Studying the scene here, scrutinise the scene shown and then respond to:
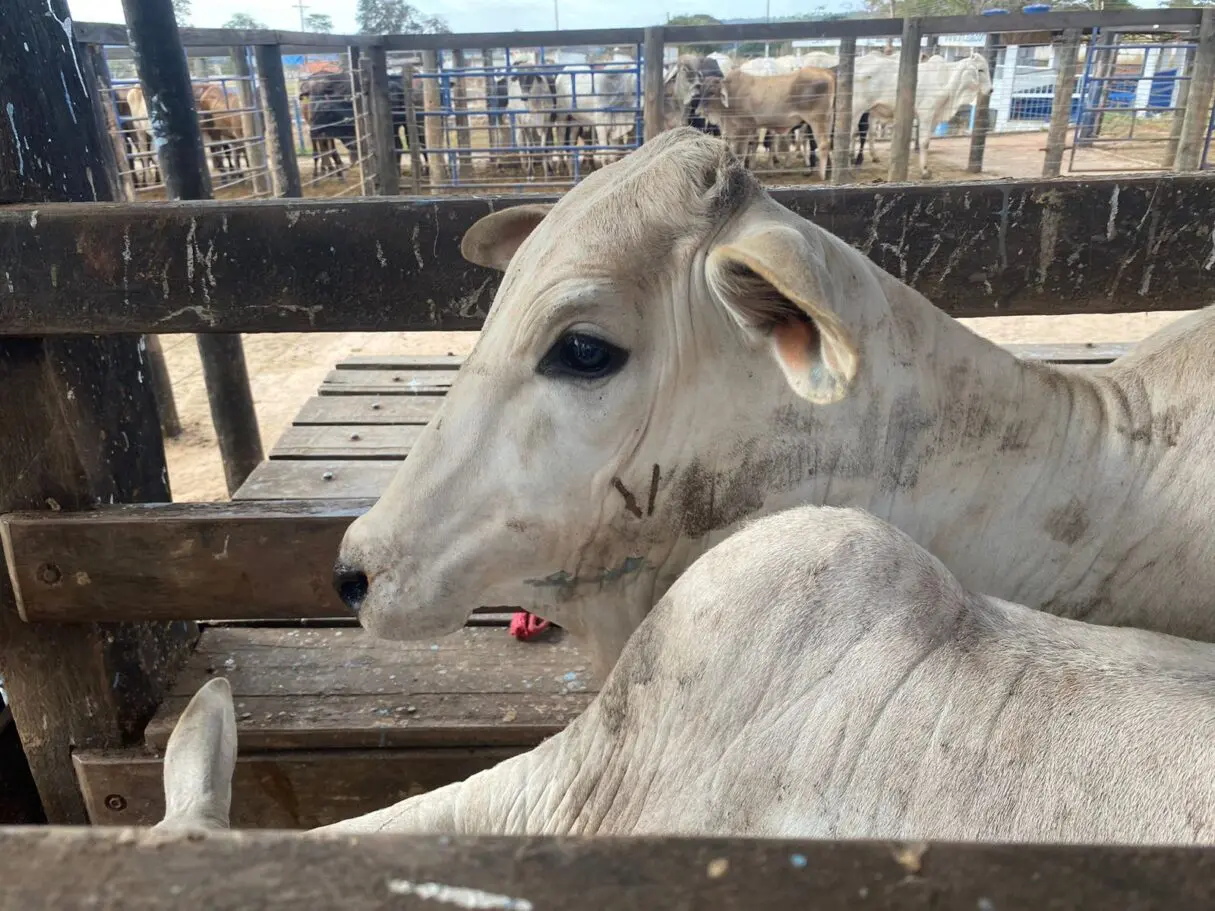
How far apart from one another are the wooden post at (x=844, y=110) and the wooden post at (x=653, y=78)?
2370 mm

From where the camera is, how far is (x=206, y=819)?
150cm

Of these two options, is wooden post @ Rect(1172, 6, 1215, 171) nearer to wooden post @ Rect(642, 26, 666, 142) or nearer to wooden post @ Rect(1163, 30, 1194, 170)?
wooden post @ Rect(1163, 30, 1194, 170)

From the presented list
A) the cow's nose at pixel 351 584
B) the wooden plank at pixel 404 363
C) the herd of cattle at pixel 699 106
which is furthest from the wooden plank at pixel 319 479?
the herd of cattle at pixel 699 106

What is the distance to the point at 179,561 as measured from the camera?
220cm

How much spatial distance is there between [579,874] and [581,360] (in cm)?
110

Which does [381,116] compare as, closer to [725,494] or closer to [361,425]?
[361,425]

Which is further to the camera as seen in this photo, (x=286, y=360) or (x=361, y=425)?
(x=286, y=360)

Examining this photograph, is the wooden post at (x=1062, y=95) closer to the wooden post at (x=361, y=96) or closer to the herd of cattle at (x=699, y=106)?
the herd of cattle at (x=699, y=106)

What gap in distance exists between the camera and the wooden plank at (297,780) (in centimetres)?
244

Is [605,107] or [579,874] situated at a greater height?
[579,874]

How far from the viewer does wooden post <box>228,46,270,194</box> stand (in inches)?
377

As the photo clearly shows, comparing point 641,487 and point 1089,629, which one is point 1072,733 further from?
point 641,487

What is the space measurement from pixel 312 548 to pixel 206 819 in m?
0.76

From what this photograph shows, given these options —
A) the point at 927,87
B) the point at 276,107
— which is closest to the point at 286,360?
the point at 276,107
